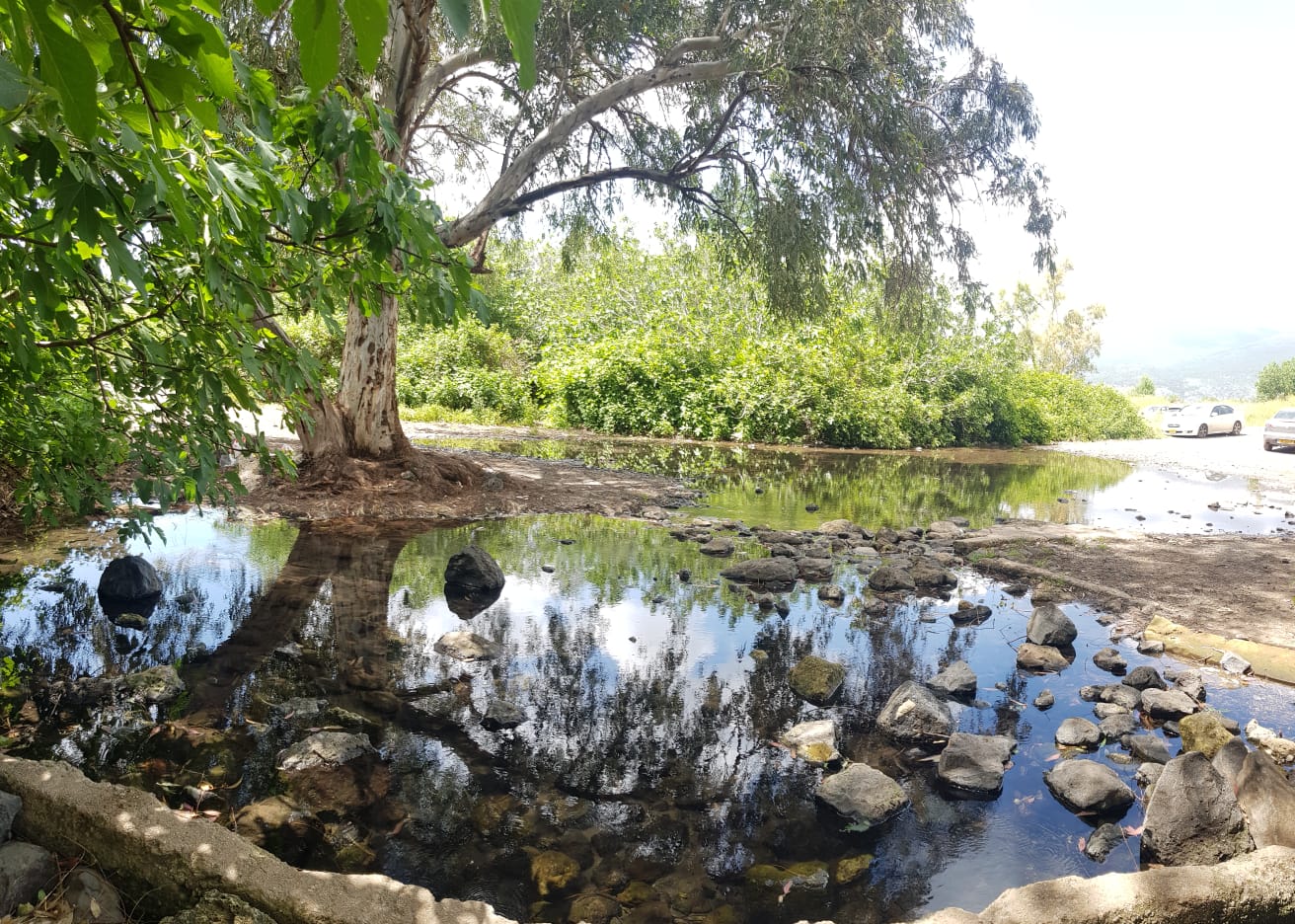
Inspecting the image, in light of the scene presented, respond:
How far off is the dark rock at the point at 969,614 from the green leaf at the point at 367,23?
6200 millimetres

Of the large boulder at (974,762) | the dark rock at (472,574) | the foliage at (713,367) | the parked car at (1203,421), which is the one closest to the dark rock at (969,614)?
the large boulder at (974,762)

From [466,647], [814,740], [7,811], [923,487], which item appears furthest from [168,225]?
[923,487]

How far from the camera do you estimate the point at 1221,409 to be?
3089cm

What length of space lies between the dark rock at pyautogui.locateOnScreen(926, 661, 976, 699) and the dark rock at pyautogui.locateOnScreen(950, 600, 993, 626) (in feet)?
4.23

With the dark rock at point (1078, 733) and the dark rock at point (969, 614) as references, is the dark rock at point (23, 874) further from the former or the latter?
the dark rock at point (969, 614)

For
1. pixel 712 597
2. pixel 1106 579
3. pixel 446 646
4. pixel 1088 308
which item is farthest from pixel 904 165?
pixel 1088 308

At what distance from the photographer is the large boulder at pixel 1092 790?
3594 millimetres

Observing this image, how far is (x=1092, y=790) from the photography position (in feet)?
11.9

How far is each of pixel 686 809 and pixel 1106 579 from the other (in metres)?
5.44

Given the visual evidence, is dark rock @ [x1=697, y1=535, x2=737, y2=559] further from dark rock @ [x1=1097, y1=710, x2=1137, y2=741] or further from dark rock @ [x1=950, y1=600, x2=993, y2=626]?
dark rock @ [x1=1097, y1=710, x2=1137, y2=741]

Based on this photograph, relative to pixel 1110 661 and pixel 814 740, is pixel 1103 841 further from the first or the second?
pixel 1110 661

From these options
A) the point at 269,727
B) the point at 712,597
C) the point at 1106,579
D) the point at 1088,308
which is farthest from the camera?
the point at 1088,308

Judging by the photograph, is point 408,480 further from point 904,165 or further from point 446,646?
point 904,165

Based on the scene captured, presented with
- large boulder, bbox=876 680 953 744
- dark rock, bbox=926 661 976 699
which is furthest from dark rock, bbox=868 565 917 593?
large boulder, bbox=876 680 953 744
